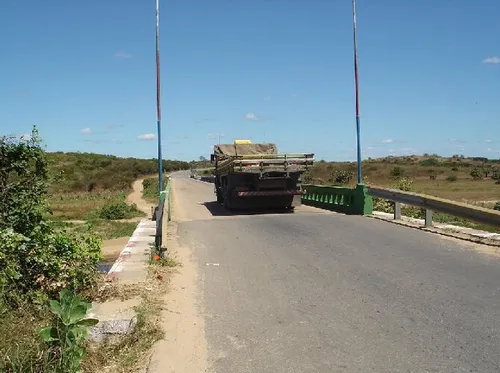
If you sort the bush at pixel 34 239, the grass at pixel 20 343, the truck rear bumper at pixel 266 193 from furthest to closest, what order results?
the truck rear bumper at pixel 266 193 → the bush at pixel 34 239 → the grass at pixel 20 343

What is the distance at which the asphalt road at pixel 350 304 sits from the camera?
16.1 ft

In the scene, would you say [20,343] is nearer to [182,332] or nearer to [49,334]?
[49,334]

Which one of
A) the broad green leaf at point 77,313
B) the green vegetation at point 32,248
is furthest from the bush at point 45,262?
the broad green leaf at point 77,313

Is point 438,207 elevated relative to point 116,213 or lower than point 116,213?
elevated

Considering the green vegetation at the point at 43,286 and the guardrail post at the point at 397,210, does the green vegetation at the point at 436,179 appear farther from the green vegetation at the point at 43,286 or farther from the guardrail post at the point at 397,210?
the green vegetation at the point at 43,286

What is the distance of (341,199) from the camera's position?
1900 cm

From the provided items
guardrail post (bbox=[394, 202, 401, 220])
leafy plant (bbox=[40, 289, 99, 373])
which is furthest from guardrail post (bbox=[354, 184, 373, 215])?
leafy plant (bbox=[40, 289, 99, 373])

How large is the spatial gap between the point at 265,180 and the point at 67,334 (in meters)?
14.2

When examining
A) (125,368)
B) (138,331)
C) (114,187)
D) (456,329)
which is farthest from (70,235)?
(114,187)

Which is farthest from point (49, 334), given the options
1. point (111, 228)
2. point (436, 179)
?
point (436, 179)

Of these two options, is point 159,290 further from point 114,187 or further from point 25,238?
point 114,187

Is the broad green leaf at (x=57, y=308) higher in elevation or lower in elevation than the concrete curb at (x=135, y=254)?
higher

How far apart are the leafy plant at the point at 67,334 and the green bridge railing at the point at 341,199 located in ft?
42.9

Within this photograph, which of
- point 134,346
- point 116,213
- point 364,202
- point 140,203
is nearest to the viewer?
point 134,346
